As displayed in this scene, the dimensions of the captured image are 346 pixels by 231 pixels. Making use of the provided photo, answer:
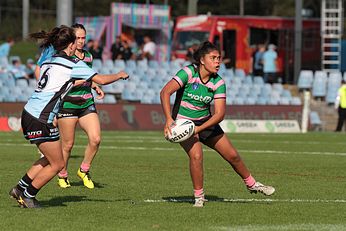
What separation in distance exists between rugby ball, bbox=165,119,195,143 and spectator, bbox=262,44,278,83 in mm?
29190

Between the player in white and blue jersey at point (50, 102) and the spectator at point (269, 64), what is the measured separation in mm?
29491

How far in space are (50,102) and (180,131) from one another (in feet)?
4.68

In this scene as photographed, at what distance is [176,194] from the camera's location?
43.4 feet

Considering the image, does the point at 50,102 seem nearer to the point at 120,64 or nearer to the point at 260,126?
the point at 260,126

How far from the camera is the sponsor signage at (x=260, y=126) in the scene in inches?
1273

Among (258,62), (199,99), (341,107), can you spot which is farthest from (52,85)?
(258,62)

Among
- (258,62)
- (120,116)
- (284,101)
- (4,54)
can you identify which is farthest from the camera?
(258,62)

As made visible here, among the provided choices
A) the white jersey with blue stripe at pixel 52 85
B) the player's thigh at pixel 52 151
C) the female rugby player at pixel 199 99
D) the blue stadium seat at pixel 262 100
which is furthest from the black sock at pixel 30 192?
the blue stadium seat at pixel 262 100

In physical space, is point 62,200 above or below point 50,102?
below

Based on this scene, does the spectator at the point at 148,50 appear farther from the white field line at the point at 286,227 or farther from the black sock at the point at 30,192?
the white field line at the point at 286,227

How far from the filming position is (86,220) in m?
10.4

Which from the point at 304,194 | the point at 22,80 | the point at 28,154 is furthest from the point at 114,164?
the point at 22,80

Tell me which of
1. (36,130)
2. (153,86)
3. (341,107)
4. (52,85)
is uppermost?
(52,85)

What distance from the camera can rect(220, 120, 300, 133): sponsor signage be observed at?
32344mm
